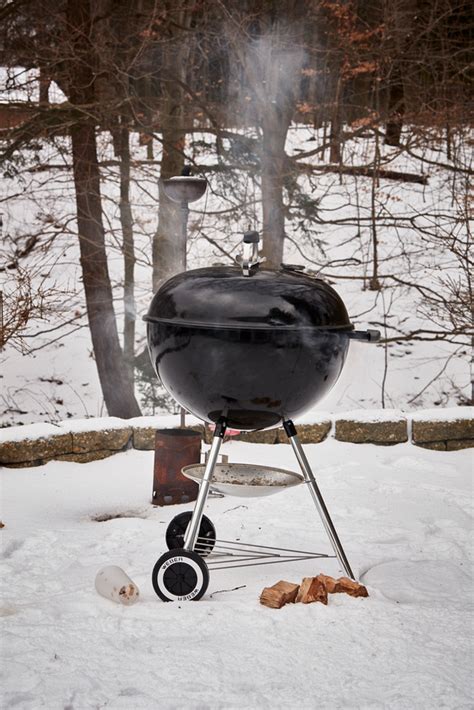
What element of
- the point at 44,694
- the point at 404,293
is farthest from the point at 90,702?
the point at 404,293

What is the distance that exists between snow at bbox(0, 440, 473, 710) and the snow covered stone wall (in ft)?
1.45

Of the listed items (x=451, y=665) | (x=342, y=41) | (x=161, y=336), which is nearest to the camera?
(x=451, y=665)

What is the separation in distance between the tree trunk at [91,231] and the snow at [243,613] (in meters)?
3.37

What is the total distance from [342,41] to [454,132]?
1711mm

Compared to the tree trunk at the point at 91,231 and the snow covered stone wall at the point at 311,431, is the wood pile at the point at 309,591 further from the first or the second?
the tree trunk at the point at 91,231

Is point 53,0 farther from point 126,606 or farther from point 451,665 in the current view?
point 451,665

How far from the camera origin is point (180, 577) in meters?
2.90

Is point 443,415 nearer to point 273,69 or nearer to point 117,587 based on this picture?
point 117,587

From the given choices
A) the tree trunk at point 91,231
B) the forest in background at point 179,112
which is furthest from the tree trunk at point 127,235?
the tree trunk at point 91,231

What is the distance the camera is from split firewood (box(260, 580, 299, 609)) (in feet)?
9.16

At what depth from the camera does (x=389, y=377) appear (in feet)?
33.0

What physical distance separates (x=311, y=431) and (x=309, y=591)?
9.13 ft

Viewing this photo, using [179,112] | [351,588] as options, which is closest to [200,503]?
[351,588]

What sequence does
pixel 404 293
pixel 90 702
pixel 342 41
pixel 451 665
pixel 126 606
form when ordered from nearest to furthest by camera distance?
1. pixel 90 702
2. pixel 451 665
3. pixel 126 606
4. pixel 342 41
5. pixel 404 293
